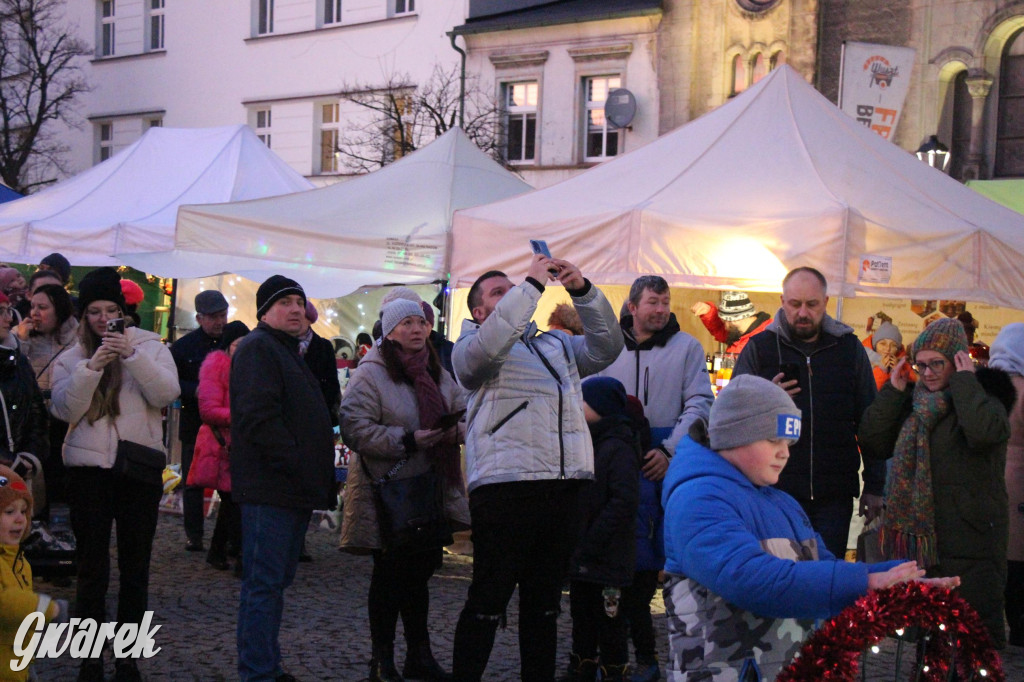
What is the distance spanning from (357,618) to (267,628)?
2.00 m

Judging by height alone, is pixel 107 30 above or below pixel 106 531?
above

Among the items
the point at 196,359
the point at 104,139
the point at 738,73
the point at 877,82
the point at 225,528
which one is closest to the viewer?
the point at 225,528

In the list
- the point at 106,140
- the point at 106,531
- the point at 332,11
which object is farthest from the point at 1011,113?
the point at 106,140

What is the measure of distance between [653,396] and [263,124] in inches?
947

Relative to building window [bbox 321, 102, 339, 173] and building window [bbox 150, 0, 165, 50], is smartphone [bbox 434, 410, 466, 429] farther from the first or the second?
building window [bbox 150, 0, 165, 50]

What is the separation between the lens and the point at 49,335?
7.15 meters

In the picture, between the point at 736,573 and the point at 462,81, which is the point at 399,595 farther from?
the point at 462,81

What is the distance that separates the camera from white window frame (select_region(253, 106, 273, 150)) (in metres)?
28.5

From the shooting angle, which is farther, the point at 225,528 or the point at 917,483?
the point at 225,528

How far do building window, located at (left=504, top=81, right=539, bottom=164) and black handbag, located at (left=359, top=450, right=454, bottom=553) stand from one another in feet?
64.1

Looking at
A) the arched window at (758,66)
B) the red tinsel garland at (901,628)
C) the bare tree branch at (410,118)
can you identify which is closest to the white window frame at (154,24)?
the bare tree branch at (410,118)

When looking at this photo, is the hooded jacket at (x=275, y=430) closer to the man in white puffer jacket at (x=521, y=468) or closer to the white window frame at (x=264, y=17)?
the man in white puffer jacket at (x=521, y=468)

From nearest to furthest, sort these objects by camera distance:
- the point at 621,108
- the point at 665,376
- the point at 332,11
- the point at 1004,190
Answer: the point at 665,376
the point at 1004,190
the point at 621,108
the point at 332,11

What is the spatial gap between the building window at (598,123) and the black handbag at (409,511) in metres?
18.8
